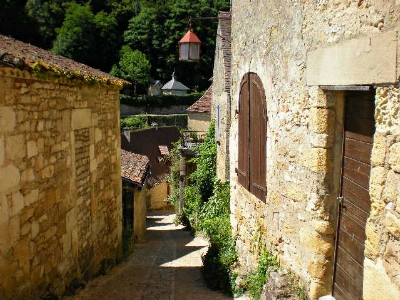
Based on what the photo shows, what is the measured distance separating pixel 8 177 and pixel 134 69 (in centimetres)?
4209

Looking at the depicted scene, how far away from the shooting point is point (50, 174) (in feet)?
17.2

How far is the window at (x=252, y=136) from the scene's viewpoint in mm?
5520

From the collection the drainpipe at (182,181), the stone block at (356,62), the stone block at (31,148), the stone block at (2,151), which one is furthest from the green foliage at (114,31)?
the stone block at (356,62)

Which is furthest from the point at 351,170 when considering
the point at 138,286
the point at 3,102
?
the point at 138,286

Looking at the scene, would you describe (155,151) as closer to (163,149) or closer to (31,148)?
(163,149)

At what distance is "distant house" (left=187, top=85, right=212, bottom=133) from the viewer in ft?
57.3

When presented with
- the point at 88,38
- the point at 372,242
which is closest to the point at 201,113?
the point at 372,242

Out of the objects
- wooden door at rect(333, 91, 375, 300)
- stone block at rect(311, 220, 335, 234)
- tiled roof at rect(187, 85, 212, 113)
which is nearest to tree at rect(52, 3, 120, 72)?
tiled roof at rect(187, 85, 212, 113)

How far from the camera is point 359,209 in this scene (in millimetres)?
3547

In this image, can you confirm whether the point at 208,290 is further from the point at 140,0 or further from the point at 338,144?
the point at 140,0

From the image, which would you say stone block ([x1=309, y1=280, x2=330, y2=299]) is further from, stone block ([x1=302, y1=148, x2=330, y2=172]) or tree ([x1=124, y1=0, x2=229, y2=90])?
tree ([x1=124, y1=0, x2=229, y2=90])

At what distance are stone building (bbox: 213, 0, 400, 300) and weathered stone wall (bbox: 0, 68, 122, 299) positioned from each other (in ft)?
8.09

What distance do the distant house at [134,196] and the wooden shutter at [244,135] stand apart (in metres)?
5.37

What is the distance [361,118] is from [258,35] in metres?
2.54
